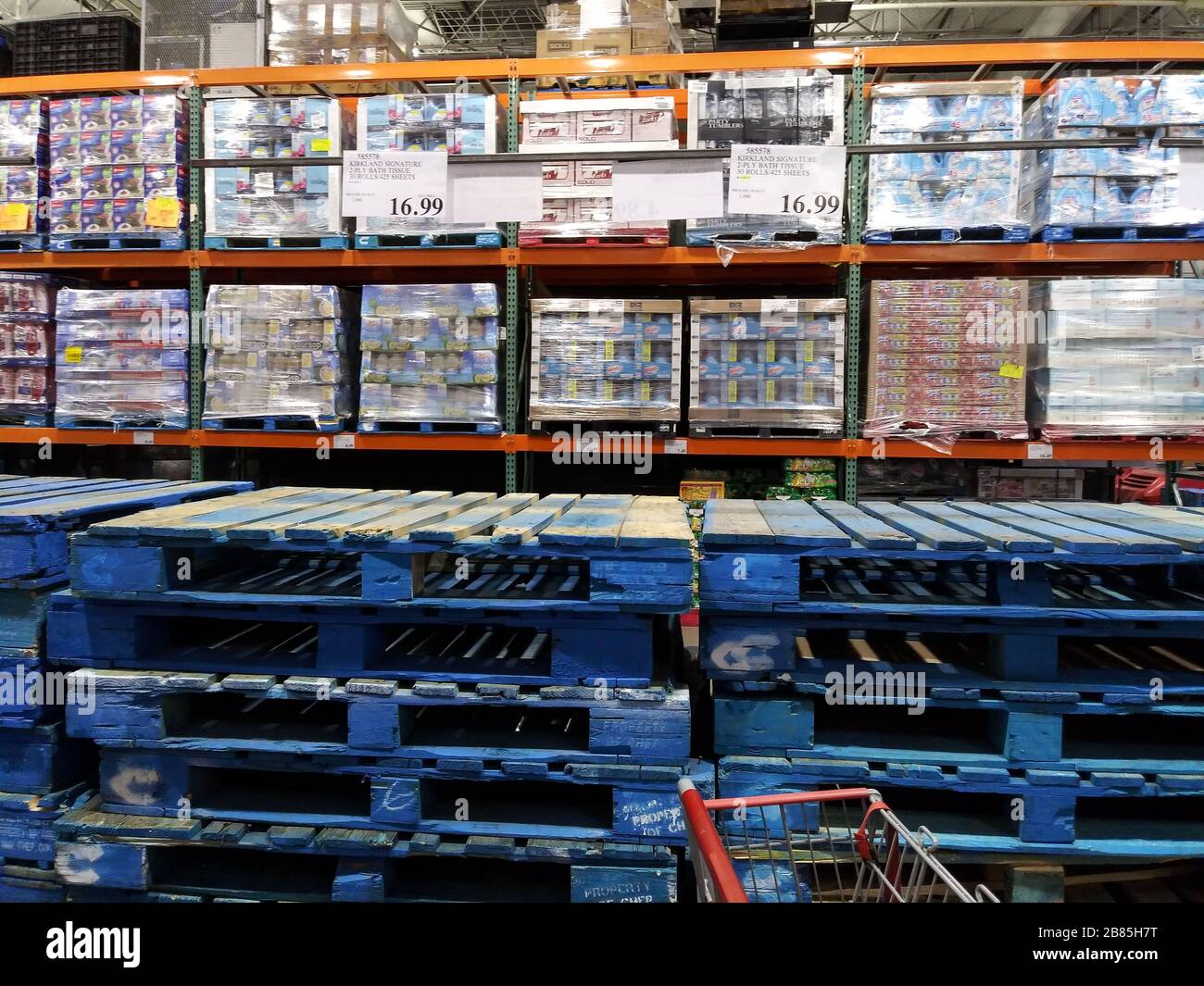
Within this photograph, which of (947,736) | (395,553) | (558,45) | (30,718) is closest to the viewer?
(395,553)

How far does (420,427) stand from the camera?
5125 millimetres

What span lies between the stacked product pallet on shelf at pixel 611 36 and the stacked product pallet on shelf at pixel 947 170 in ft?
5.71

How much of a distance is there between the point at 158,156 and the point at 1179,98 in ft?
22.9

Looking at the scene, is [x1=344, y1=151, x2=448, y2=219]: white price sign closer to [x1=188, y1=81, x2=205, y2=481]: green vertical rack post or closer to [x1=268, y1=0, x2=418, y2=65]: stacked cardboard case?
[x1=188, y1=81, x2=205, y2=481]: green vertical rack post

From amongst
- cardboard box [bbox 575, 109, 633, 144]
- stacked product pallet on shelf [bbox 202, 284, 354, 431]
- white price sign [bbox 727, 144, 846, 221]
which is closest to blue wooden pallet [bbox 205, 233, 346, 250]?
stacked product pallet on shelf [bbox 202, 284, 354, 431]

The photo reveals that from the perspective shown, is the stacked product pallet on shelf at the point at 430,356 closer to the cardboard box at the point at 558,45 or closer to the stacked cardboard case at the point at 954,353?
the cardboard box at the point at 558,45

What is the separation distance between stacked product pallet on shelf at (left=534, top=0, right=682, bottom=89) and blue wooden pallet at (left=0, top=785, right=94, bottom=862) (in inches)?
209

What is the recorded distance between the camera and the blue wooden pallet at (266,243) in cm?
512

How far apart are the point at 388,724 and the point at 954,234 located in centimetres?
460

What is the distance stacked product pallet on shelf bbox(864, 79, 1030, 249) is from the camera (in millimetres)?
4754

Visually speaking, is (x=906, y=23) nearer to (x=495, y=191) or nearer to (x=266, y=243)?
(x=266, y=243)

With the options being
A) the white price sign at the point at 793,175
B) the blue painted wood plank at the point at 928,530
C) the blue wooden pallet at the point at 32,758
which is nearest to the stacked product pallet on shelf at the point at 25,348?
the blue wooden pallet at the point at 32,758

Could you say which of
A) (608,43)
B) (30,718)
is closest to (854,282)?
(608,43)
